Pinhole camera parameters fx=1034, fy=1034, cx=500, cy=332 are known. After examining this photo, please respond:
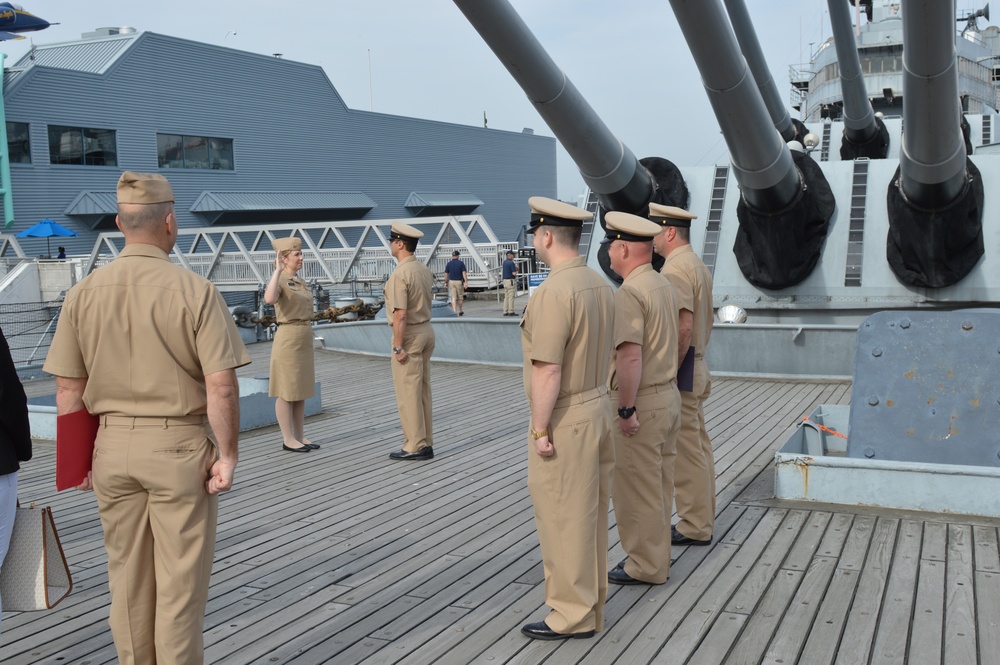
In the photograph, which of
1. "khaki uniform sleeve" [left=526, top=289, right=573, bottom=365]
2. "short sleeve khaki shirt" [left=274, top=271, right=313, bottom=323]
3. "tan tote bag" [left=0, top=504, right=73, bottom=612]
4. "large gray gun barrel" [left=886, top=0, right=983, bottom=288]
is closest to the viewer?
"tan tote bag" [left=0, top=504, right=73, bottom=612]

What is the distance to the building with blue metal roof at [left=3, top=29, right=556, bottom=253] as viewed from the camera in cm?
2669

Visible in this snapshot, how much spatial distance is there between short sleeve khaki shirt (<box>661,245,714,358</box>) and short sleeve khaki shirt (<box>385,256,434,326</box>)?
226 cm

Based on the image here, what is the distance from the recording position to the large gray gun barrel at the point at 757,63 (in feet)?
36.8

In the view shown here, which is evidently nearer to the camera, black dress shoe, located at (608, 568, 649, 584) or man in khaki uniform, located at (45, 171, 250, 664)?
man in khaki uniform, located at (45, 171, 250, 664)

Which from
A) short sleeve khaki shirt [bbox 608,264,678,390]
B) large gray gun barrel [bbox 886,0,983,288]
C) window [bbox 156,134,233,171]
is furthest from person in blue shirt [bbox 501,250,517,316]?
short sleeve khaki shirt [bbox 608,264,678,390]

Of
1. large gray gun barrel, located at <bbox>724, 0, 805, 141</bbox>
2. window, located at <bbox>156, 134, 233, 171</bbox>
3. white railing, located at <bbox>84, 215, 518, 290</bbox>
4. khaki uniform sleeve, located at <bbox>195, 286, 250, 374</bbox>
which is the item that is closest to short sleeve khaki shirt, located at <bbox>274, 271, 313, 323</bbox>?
khaki uniform sleeve, located at <bbox>195, 286, 250, 374</bbox>

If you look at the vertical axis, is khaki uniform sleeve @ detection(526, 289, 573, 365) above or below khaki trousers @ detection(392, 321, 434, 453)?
above

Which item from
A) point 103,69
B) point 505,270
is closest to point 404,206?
point 103,69

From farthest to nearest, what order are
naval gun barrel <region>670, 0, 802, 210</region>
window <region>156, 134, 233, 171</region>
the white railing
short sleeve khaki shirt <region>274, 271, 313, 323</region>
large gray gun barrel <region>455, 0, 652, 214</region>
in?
1. window <region>156, 134, 233, 171</region>
2. the white railing
3. short sleeve khaki shirt <region>274, 271, 313, 323</region>
4. naval gun barrel <region>670, 0, 802, 210</region>
5. large gray gun barrel <region>455, 0, 652, 214</region>

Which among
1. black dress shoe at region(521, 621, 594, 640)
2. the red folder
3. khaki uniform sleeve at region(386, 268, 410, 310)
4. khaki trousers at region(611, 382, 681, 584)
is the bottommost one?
black dress shoe at region(521, 621, 594, 640)

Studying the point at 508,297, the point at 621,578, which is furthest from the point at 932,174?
the point at 508,297

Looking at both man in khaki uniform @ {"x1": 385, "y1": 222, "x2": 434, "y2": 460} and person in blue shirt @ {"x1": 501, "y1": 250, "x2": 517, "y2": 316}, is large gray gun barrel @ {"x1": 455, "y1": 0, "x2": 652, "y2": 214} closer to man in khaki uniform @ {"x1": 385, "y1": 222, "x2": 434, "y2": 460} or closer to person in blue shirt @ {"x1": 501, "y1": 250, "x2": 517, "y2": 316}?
man in khaki uniform @ {"x1": 385, "y1": 222, "x2": 434, "y2": 460}

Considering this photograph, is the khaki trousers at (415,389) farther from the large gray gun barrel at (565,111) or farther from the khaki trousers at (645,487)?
the khaki trousers at (645,487)

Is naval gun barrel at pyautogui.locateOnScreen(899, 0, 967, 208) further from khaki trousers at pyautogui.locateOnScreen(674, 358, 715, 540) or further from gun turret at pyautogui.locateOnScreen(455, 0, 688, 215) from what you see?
khaki trousers at pyautogui.locateOnScreen(674, 358, 715, 540)
